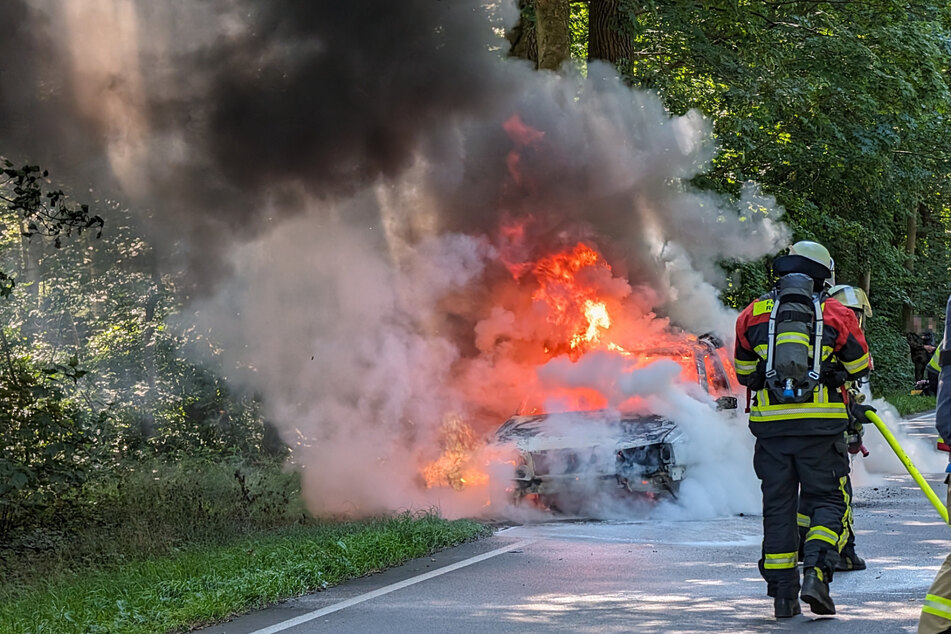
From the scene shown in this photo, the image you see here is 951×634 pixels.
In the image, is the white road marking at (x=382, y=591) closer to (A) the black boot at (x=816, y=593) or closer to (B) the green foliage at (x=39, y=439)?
(A) the black boot at (x=816, y=593)

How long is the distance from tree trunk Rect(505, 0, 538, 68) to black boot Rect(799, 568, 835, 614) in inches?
410

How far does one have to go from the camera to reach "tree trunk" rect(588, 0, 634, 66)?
17.3m

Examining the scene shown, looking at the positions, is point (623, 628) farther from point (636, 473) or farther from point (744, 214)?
point (744, 214)

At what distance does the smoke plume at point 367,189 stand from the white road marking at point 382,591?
244 centimetres

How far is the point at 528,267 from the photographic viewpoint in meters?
14.5

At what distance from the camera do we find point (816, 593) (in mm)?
6477

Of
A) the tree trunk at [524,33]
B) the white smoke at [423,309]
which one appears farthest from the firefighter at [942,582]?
the tree trunk at [524,33]

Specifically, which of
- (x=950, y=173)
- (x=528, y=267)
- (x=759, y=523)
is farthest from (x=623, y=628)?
(x=950, y=173)

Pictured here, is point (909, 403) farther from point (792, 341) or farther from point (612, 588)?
point (792, 341)

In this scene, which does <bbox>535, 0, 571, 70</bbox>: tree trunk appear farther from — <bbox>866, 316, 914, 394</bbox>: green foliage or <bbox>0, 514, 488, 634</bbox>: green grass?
<bbox>866, 316, 914, 394</bbox>: green foliage

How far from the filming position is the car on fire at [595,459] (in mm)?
11289

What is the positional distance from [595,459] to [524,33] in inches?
271

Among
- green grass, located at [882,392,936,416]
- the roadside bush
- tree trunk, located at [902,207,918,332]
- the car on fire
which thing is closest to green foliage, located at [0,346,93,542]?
the roadside bush

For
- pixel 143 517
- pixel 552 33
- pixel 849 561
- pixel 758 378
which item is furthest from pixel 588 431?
pixel 552 33
